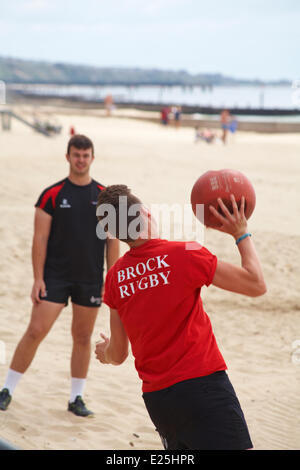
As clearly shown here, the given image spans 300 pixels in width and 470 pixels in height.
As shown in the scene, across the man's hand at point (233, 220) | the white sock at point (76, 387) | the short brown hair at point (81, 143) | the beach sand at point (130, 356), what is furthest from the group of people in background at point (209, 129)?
the man's hand at point (233, 220)

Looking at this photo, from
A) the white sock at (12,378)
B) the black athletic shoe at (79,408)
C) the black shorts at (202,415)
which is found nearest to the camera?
the black shorts at (202,415)

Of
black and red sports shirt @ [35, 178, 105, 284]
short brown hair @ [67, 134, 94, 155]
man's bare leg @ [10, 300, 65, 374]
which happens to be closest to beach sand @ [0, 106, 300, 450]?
man's bare leg @ [10, 300, 65, 374]

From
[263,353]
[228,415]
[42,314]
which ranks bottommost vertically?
[263,353]

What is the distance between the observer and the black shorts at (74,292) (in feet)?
15.7

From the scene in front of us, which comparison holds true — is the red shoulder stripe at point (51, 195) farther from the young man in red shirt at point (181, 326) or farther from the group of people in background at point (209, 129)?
the group of people in background at point (209, 129)

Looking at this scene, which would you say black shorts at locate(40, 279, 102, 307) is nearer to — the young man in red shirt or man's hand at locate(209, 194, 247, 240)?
the young man in red shirt

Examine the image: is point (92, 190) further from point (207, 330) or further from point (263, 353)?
point (263, 353)

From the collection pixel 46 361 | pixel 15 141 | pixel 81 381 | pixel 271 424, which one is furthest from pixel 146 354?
pixel 15 141

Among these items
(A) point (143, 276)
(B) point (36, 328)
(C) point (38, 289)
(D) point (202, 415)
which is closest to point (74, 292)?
(C) point (38, 289)

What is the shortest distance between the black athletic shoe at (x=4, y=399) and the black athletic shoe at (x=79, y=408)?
20.9 inches

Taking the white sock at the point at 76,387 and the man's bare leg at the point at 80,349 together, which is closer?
the man's bare leg at the point at 80,349

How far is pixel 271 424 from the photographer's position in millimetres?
5270

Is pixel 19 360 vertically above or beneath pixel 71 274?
Result: beneath

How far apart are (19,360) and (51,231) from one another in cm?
105
